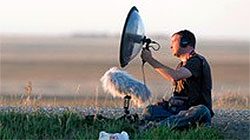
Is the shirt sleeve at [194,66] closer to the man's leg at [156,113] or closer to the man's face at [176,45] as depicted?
the man's face at [176,45]

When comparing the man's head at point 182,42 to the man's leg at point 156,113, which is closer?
the man's head at point 182,42

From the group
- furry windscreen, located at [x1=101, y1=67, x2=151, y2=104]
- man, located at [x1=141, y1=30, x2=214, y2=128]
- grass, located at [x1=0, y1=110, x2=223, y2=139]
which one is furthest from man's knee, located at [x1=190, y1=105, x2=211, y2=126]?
furry windscreen, located at [x1=101, y1=67, x2=151, y2=104]

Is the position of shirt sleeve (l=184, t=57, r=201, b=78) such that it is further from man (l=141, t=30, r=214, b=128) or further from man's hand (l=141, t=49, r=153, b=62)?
man's hand (l=141, t=49, r=153, b=62)

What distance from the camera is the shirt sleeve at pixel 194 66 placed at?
12031 mm

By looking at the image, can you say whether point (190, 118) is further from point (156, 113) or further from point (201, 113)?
point (156, 113)

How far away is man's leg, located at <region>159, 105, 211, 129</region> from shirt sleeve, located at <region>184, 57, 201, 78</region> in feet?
1.29

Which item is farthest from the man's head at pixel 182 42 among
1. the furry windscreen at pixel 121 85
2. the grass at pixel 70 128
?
the furry windscreen at pixel 121 85

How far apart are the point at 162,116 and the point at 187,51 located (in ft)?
2.67

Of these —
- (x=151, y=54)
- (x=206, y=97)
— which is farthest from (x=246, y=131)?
(x=151, y=54)

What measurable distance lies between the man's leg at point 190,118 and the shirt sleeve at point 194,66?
1.29ft

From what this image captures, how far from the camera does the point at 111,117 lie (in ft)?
43.1

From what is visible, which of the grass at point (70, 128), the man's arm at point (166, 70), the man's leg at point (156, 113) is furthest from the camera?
the man's leg at point (156, 113)

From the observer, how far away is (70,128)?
12148 millimetres

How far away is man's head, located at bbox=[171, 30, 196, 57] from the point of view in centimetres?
1209
